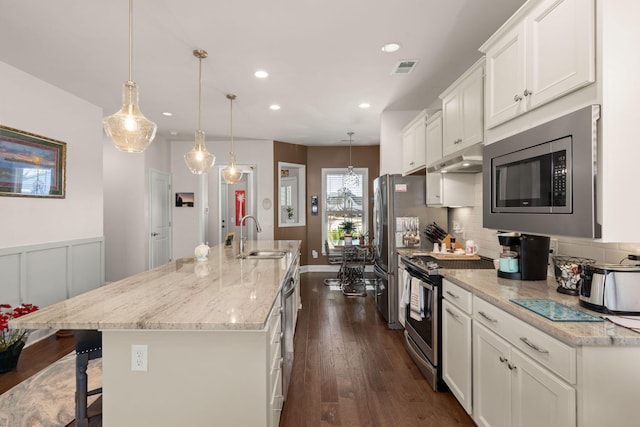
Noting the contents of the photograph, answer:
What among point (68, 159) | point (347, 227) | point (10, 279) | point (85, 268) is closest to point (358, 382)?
point (10, 279)

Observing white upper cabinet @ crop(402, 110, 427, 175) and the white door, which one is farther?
the white door

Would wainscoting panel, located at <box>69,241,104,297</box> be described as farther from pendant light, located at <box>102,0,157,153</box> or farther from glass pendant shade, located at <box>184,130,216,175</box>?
pendant light, located at <box>102,0,157,153</box>

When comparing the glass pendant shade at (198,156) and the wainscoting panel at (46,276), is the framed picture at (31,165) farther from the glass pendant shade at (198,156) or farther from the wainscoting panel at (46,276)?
the glass pendant shade at (198,156)

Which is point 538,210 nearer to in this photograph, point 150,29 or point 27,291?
point 150,29

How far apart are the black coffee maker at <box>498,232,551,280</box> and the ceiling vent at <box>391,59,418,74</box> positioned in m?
1.94

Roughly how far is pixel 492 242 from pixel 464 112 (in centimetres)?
120

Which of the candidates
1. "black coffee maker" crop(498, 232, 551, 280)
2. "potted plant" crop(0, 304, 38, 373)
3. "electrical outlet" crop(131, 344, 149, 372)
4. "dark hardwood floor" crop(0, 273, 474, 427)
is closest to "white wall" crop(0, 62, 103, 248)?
"potted plant" crop(0, 304, 38, 373)

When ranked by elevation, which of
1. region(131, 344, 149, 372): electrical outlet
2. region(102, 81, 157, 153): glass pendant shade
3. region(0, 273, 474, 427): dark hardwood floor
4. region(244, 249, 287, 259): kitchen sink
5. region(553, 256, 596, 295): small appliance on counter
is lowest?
region(0, 273, 474, 427): dark hardwood floor

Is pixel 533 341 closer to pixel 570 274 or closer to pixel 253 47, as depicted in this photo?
pixel 570 274

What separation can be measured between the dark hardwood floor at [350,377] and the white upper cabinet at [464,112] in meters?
1.89

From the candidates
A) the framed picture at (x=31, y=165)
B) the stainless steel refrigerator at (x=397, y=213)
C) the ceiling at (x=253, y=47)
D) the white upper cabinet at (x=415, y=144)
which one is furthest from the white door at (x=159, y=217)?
the white upper cabinet at (x=415, y=144)

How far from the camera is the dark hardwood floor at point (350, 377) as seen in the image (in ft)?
7.10

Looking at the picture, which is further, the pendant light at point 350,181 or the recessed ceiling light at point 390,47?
the pendant light at point 350,181

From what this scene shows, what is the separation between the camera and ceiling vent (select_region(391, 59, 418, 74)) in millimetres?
3141
